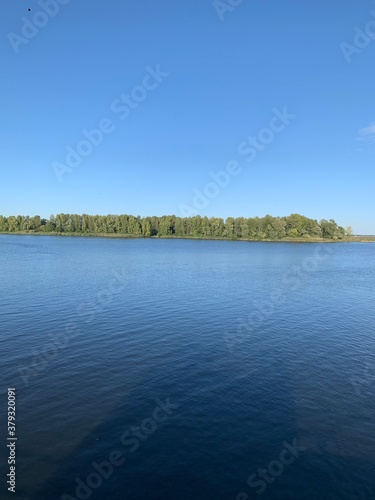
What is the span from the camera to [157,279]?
5550 cm

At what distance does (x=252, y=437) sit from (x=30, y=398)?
11335 millimetres

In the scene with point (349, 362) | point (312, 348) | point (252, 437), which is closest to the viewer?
point (252, 437)

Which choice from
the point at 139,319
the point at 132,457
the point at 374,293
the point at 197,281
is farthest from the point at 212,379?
the point at 374,293

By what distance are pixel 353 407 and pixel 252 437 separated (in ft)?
21.1

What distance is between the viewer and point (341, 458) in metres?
13.3

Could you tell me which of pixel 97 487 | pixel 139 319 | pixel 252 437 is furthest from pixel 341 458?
pixel 139 319

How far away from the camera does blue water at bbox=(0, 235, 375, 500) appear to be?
475 inches

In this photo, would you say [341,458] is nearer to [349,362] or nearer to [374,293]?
[349,362]

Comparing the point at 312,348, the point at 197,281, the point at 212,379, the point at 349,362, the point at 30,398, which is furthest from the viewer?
the point at 197,281

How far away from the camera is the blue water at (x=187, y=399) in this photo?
39.6ft

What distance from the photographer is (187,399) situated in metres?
17.4

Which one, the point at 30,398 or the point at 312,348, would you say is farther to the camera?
the point at 312,348

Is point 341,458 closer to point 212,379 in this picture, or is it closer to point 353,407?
point 353,407

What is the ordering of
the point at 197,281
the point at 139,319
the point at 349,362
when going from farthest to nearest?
1. the point at 197,281
2. the point at 139,319
3. the point at 349,362
